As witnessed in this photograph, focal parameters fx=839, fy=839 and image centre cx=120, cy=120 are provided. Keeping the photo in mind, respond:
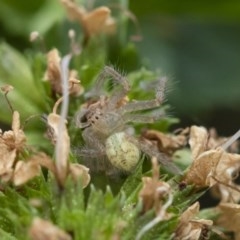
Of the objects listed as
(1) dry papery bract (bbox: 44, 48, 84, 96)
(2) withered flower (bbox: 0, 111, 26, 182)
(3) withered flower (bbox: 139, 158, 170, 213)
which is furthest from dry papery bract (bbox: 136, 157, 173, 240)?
(1) dry papery bract (bbox: 44, 48, 84, 96)

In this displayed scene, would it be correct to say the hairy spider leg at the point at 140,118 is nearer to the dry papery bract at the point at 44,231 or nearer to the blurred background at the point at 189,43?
the dry papery bract at the point at 44,231

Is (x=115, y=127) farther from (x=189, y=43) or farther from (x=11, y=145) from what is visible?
(x=189, y=43)

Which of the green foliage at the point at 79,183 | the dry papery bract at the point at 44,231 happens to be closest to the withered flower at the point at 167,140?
the green foliage at the point at 79,183

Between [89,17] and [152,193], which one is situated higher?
[89,17]

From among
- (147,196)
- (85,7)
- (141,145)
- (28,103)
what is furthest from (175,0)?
(147,196)

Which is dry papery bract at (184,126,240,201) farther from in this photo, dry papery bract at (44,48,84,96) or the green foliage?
dry papery bract at (44,48,84,96)

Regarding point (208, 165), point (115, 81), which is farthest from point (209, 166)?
point (115, 81)
